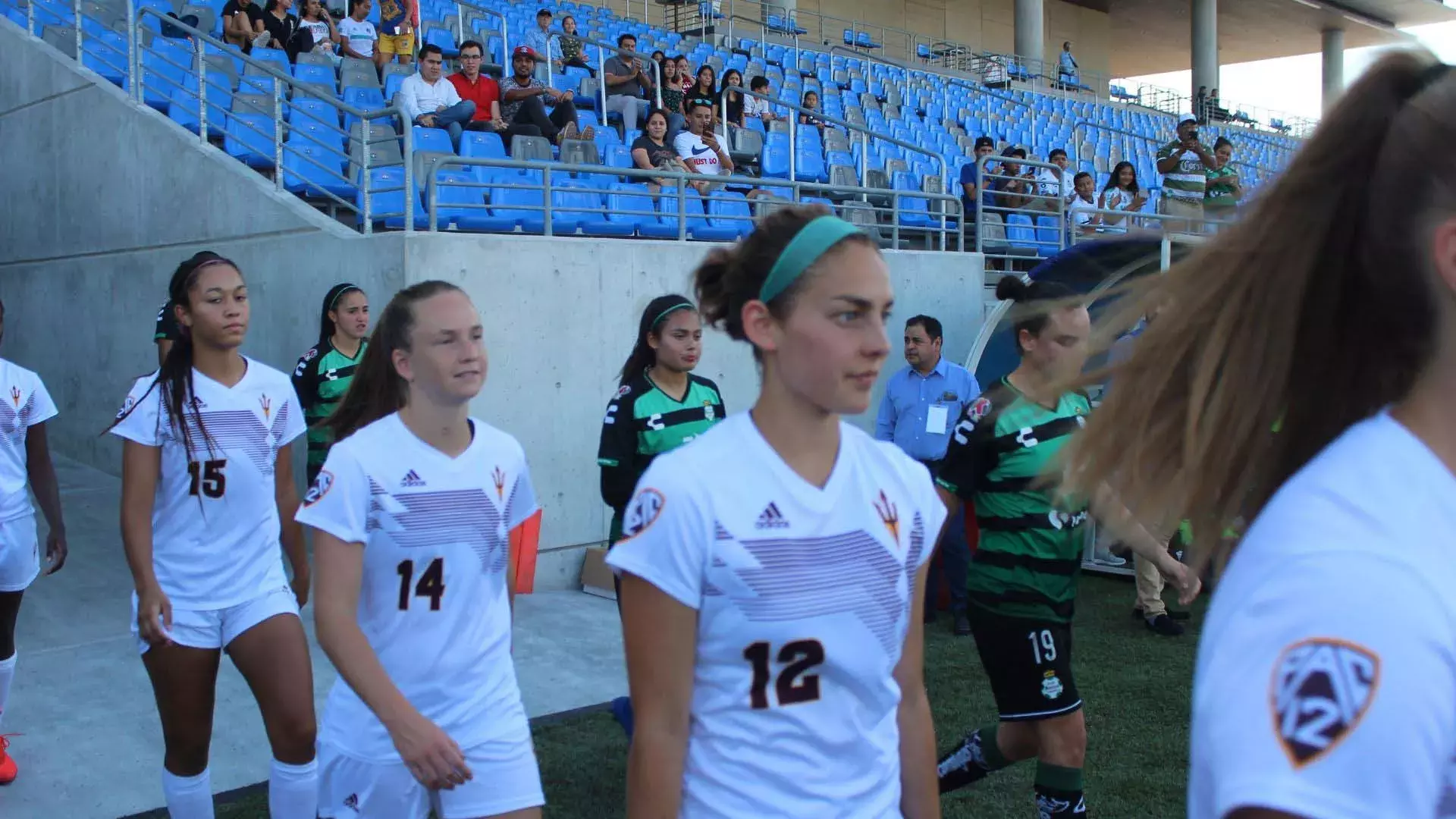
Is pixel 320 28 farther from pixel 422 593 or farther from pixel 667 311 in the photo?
pixel 422 593

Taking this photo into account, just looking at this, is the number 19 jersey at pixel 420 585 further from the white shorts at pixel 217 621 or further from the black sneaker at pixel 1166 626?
the black sneaker at pixel 1166 626

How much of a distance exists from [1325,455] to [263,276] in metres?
8.69

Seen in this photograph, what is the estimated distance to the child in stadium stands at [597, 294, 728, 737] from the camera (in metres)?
5.25

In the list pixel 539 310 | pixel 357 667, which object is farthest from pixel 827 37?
pixel 357 667

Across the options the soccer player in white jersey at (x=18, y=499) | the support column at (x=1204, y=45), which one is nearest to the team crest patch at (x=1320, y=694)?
the soccer player in white jersey at (x=18, y=499)

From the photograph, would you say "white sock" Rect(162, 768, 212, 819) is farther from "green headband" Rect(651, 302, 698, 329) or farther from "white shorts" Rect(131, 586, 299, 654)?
"green headband" Rect(651, 302, 698, 329)

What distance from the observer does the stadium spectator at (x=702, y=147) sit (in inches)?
436

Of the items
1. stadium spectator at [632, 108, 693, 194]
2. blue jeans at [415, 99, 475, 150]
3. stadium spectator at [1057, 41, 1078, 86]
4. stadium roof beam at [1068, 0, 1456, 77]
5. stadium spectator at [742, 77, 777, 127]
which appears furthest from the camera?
stadium roof beam at [1068, 0, 1456, 77]

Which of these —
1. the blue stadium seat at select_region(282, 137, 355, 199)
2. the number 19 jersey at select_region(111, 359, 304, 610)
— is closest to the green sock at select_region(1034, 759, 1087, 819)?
the number 19 jersey at select_region(111, 359, 304, 610)

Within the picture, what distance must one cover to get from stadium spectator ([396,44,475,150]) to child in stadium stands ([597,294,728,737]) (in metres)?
5.56

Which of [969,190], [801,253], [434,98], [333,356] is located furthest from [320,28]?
[801,253]

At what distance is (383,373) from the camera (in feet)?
11.5

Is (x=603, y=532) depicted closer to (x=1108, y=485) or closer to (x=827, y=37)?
(x=1108, y=485)

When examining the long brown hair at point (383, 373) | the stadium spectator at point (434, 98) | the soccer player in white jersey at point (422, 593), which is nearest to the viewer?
the soccer player in white jersey at point (422, 593)
